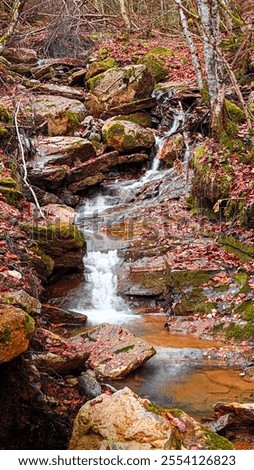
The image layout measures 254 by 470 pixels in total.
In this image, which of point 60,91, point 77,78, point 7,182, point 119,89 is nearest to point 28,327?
point 7,182

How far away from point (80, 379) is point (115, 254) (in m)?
4.53

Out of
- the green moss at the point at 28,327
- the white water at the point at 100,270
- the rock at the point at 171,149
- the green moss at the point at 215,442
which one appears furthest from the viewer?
the rock at the point at 171,149

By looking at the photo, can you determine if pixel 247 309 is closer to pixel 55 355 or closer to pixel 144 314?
pixel 144 314

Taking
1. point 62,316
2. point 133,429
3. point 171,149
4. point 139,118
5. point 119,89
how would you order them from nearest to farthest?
point 133,429
point 62,316
point 171,149
point 139,118
point 119,89

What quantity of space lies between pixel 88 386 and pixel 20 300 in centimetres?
128

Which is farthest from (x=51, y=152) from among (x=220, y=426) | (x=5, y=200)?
(x=220, y=426)

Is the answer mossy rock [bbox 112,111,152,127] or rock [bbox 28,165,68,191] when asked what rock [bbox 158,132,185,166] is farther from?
rock [bbox 28,165,68,191]

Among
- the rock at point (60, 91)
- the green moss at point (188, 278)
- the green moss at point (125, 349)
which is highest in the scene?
the rock at point (60, 91)

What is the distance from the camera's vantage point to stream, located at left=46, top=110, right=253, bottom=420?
5.18m

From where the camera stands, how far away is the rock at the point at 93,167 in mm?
12430

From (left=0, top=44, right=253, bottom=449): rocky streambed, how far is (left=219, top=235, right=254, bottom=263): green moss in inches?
1.1

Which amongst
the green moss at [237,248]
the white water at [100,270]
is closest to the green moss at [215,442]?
the white water at [100,270]

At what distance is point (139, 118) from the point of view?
1471cm

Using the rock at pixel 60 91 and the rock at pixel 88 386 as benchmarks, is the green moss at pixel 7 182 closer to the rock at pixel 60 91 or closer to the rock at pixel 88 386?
the rock at pixel 88 386
